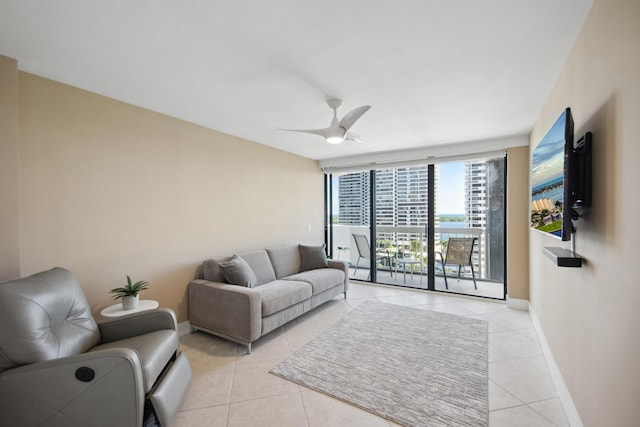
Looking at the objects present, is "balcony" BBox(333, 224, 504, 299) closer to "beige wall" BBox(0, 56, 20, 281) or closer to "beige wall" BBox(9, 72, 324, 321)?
"beige wall" BBox(9, 72, 324, 321)

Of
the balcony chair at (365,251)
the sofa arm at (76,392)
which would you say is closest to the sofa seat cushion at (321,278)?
the balcony chair at (365,251)

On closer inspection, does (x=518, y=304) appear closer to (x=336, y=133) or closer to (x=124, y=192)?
(x=336, y=133)

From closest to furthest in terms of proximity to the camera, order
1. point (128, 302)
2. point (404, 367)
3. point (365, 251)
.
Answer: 1. point (128, 302)
2. point (404, 367)
3. point (365, 251)

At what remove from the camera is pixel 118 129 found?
8.74 feet

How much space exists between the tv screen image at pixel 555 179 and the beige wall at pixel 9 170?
11.5ft

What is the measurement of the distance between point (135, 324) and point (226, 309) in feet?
2.85

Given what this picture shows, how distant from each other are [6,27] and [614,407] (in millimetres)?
3669

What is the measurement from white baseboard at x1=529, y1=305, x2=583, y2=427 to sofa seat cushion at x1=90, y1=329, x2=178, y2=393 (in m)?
2.60

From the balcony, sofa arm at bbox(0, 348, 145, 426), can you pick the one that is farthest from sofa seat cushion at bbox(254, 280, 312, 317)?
the balcony

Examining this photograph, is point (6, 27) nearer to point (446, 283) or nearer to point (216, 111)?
point (216, 111)

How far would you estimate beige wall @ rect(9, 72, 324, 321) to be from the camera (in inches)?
86.7

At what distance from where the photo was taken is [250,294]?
9.03 ft

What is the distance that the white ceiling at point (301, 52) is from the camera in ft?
4.86

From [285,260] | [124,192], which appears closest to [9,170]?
[124,192]
